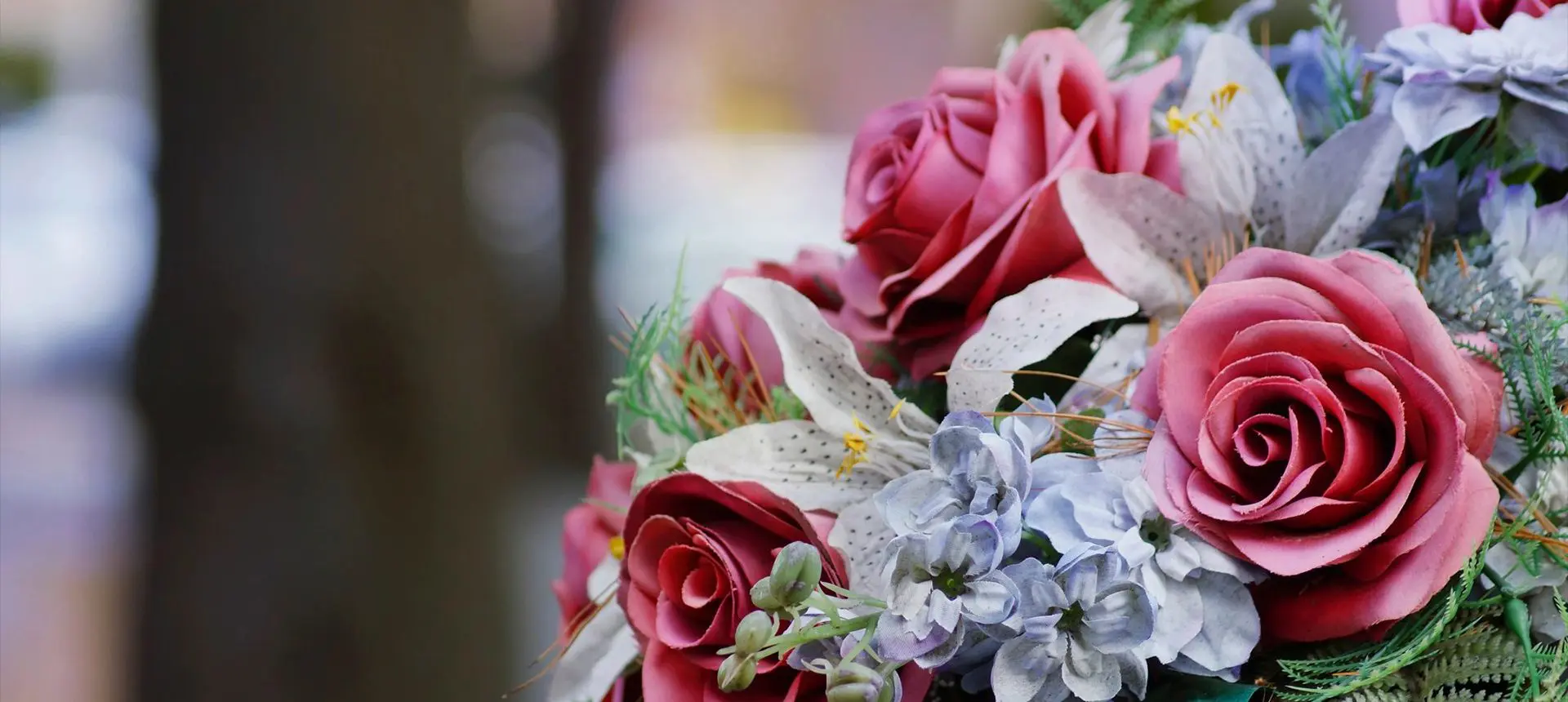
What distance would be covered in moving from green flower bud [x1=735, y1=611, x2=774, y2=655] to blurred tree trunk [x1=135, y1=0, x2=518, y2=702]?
79cm

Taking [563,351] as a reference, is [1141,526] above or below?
above

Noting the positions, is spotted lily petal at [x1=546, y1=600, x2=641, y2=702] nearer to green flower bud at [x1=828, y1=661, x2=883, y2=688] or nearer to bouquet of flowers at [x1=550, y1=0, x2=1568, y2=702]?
bouquet of flowers at [x1=550, y1=0, x2=1568, y2=702]

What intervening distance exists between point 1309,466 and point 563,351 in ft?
6.42

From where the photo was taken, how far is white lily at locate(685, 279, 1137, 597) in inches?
13.3

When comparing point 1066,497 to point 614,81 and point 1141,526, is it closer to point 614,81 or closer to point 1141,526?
point 1141,526

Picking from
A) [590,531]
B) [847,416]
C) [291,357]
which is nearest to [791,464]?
[847,416]

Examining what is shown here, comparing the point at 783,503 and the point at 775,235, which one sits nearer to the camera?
the point at 783,503

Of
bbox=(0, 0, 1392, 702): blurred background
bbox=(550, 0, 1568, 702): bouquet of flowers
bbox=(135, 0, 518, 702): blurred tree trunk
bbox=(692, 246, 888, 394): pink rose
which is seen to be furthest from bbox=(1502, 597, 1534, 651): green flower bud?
bbox=(135, 0, 518, 702): blurred tree trunk

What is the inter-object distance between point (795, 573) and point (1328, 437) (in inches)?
5.3

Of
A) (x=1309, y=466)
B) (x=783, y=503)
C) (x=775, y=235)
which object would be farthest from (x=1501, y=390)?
(x=775, y=235)

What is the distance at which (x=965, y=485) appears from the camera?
0.29 metres

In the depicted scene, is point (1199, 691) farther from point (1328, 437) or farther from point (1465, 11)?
point (1465, 11)

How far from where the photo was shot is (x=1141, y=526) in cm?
30

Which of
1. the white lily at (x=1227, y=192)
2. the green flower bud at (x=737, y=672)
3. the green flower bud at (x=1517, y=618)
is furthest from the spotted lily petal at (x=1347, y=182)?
the green flower bud at (x=737, y=672)
